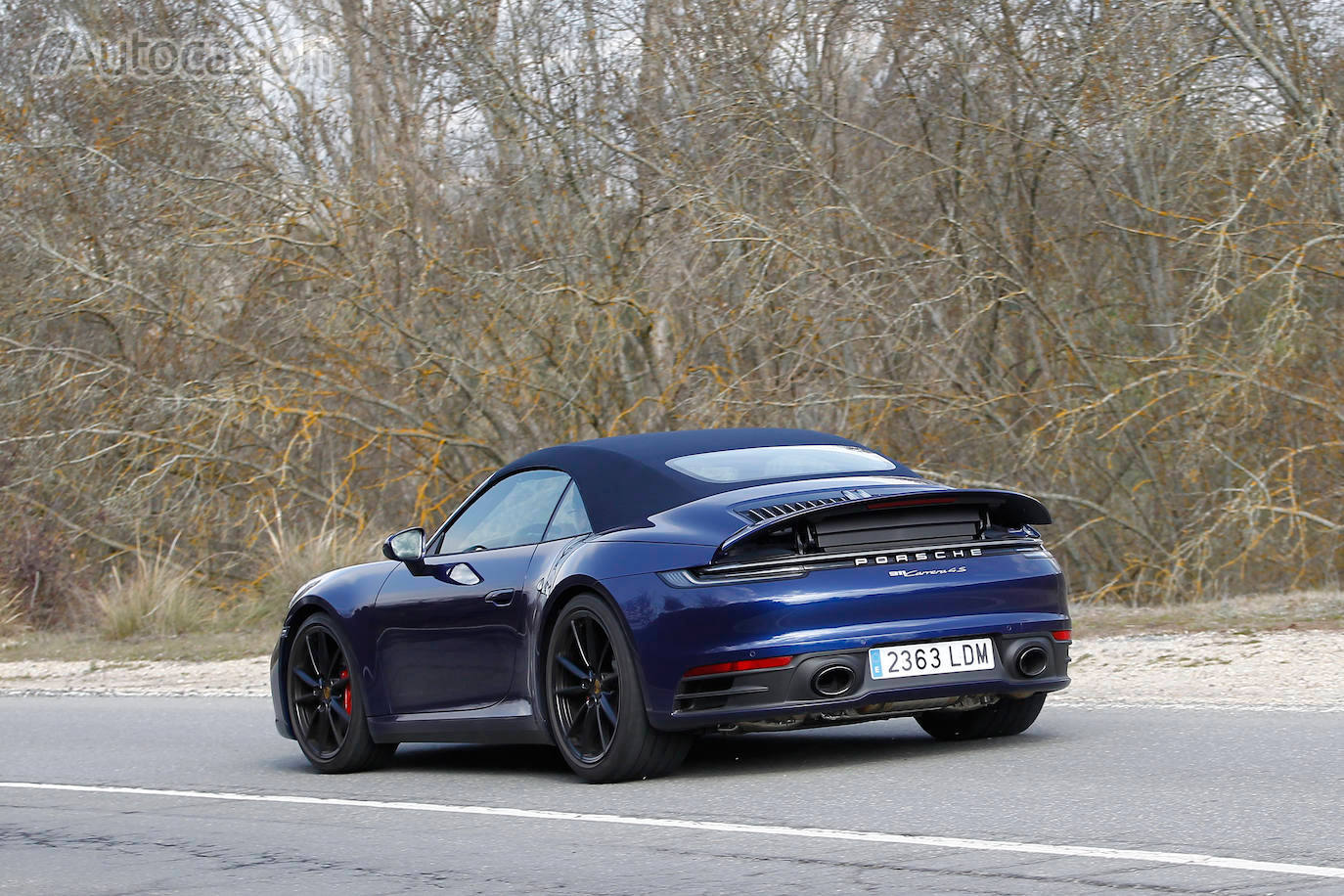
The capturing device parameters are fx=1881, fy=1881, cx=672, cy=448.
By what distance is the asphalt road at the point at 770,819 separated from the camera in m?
5.30

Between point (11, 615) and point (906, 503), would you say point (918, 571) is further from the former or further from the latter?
point (11, 615)

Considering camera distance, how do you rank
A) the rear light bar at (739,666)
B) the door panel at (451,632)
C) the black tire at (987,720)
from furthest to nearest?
the black tire at (987,720)
the door panel at (451,632)
the rear light bar at (739,666)

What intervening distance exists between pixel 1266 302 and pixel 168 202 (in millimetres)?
13036

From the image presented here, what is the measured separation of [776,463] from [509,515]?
123cm

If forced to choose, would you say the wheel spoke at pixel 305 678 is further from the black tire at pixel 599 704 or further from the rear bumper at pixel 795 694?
the rear bumper at pixel 795 694

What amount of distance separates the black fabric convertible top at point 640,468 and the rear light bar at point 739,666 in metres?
0.78

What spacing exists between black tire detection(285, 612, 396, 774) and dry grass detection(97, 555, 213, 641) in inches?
446

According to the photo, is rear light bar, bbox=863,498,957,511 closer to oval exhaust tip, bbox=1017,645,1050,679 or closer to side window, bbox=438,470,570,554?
oval exhaust tip, bbox=1017,645,1050,679

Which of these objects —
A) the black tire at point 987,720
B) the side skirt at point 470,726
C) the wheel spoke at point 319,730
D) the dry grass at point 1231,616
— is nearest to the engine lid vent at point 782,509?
the side skirt at point 470,726

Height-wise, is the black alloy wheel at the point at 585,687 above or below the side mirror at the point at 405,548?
below

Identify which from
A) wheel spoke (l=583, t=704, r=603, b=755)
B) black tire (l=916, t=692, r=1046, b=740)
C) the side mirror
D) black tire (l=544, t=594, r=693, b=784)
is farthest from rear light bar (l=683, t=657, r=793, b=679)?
the side mirror

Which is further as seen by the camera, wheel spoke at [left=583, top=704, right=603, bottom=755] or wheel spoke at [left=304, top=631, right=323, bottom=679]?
wheel spoke at [left=304, top=631, right=323, bottom=679]

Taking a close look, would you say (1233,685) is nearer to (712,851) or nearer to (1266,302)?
(712,851)

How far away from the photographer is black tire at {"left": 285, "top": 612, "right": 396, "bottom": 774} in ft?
28.8
